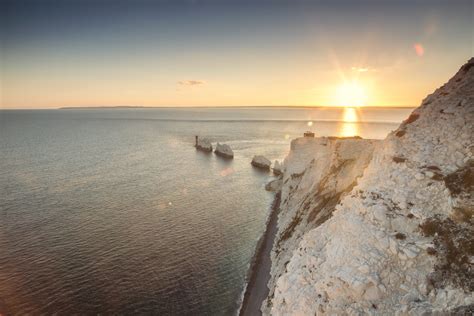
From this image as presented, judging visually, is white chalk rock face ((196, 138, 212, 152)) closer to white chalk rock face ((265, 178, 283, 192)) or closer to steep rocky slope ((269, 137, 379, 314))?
white chalk rock face ((265, 178, 283, 192))

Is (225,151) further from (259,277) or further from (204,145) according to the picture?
(259,277)

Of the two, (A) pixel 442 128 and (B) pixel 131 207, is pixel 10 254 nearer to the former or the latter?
(B) pixel 131 207

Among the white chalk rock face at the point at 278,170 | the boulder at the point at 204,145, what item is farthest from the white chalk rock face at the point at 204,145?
the white chalk rock face at the point at 278,170

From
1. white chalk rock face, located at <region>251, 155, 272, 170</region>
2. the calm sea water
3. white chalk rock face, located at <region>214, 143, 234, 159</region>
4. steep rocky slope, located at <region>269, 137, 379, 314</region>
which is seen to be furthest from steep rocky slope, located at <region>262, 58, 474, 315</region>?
white chalk rock face, located at <region>214, 143, 234, 159</region>

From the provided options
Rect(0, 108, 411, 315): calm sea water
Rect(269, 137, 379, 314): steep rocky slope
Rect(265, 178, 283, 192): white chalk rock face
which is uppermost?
Rect(269, 137, 379, 314): steep rocky slope

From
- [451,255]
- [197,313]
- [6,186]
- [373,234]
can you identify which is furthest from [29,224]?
[451,255]

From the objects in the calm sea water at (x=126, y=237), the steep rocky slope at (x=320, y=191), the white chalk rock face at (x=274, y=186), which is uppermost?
the steep rocky slope at (x=320, y=191)

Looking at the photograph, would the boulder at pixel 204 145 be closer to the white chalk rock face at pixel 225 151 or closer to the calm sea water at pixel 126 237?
the white chalk rock face at pixel 225 151
